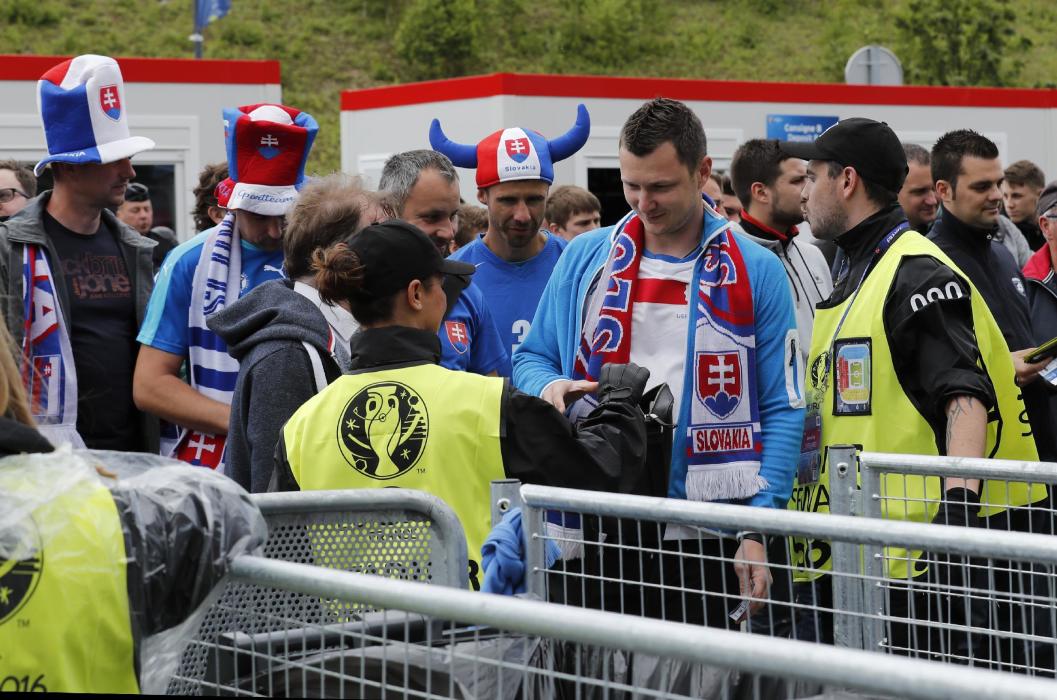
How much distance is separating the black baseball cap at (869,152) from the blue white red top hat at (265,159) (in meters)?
1.69

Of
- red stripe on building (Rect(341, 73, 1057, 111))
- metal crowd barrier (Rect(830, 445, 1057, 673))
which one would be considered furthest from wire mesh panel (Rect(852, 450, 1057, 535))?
red stripe on building (Rect(341, 73, 1057, 111))

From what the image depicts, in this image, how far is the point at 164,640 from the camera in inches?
80.6

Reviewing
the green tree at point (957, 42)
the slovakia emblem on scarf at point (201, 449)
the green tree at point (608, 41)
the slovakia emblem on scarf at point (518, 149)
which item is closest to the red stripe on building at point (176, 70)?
the slovakia emblem on scarf at point (518, 149)

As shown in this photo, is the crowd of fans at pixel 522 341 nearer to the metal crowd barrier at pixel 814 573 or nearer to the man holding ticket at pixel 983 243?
the metal crowd barrier at pixel 814 573

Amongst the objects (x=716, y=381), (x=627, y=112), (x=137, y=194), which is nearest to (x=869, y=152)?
(x=716, y=381)

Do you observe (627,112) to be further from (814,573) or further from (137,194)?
(814,573)

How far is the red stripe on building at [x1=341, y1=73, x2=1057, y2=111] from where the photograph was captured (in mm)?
12305

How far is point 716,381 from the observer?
364 cm

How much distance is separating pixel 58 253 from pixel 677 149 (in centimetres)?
214

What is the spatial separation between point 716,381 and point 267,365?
1.19m

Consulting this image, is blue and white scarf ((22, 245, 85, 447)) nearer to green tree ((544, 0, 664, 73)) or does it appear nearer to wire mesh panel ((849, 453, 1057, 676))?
wire mesh panel ((849, 453, 1057, 676))

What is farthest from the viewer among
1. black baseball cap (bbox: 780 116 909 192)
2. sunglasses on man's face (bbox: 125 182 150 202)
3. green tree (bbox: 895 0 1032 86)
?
green tree (bbox: 895 0 1032 86)

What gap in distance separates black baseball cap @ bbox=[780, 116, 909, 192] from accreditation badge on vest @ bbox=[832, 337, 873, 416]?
0.55 metres

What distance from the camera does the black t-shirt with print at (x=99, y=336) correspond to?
452cm
